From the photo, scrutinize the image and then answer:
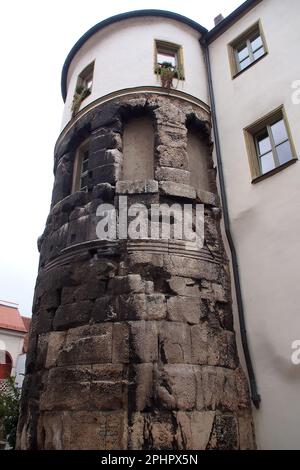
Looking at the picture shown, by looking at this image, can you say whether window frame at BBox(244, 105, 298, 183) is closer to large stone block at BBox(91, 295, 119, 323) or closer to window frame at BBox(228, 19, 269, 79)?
window frame at BBox(228, 19, 269, 79)

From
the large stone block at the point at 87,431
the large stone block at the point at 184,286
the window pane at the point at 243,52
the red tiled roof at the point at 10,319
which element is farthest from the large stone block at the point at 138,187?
the red tiled roof at the point at 10,319

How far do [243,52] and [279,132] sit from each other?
114 inches

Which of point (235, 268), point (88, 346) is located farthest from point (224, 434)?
point (235, 268)

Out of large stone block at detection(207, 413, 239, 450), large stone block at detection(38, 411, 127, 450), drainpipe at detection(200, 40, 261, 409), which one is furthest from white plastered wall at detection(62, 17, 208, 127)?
large stone block at detection(207, 413, 239, 450)

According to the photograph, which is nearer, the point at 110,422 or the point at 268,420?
the point at 110,422

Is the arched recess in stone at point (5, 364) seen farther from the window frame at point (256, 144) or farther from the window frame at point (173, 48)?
the window frame at point (256, 144)

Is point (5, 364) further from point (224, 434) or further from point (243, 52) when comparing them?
point (243, 52)

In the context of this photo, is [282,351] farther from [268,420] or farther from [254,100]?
[254,100]

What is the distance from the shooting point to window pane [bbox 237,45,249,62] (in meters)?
8.22

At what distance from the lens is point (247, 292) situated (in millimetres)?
6035

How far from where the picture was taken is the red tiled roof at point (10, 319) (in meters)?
22.1

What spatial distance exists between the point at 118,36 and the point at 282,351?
26.0 feet
